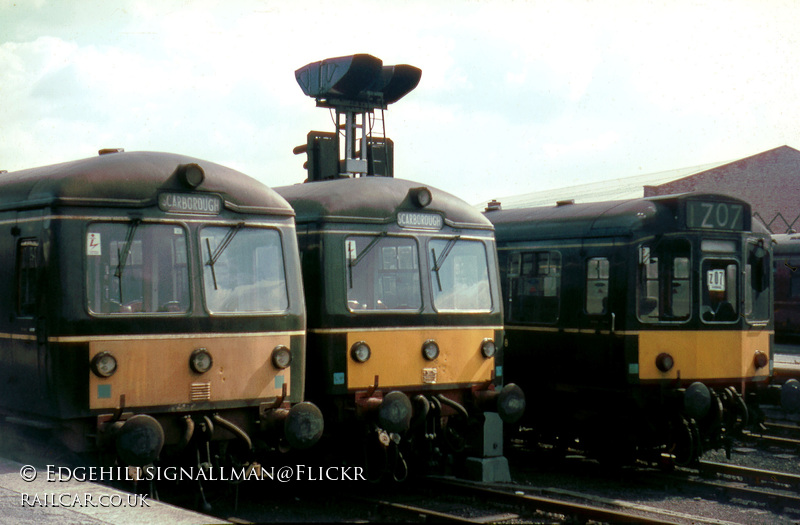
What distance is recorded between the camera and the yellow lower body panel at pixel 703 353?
37.0ft

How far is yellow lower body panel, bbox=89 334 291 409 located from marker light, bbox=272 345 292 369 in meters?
0.04

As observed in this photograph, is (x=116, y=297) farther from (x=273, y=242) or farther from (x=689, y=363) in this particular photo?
(x=689, y=363)

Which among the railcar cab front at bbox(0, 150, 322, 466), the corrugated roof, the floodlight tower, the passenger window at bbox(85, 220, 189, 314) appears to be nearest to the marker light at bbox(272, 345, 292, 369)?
the railcar cab front at bbox(0, 150, 322, 466)

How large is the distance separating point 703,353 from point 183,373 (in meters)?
6.25

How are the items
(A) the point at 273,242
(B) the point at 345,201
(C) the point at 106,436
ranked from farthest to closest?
(B) the point at 345,201 → (A) the point at 273,242 → (C) the point at 106,436

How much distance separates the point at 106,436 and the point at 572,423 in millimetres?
6357

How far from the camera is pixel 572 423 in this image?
40.2ft

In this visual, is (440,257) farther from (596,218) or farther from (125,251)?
(125,251)

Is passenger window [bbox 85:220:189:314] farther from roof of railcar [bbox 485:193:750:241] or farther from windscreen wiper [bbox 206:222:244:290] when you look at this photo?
roof of railcar [bbox 485:193:750:241]

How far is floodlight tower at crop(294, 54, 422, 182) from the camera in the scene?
55.7ft

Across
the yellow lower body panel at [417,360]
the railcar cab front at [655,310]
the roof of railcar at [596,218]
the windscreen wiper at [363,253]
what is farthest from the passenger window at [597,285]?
the windscreen wiper at [363,253]

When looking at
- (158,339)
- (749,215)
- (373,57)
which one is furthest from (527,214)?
(158,339)

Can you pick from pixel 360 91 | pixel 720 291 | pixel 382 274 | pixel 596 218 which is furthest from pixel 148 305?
pixel 360 91

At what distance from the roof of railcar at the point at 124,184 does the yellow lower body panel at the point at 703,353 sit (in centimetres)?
470
